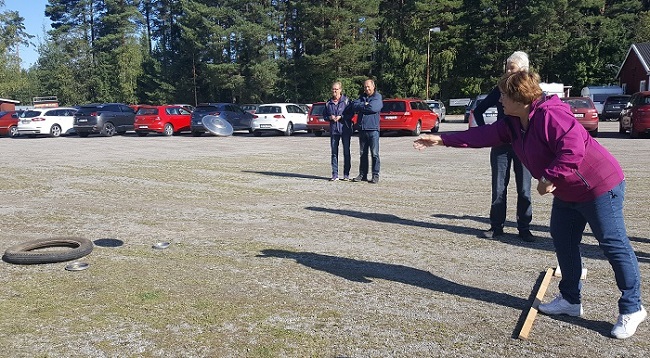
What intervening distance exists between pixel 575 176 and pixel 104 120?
92.5 feet

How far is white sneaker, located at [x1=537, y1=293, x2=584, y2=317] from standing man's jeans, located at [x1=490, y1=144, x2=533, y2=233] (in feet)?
7.41

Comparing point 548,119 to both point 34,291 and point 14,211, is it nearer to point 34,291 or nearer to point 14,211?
point 34,291

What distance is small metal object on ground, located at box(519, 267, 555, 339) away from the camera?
379cm

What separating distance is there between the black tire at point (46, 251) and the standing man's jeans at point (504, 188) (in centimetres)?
443

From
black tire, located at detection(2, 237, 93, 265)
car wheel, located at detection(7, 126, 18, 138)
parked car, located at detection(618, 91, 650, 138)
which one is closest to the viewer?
black tire, located at detection(2, 237, 93, 265)

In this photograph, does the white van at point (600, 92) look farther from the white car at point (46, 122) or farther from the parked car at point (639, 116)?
the white car at point (46, 122)

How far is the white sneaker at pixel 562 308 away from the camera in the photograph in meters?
4.16

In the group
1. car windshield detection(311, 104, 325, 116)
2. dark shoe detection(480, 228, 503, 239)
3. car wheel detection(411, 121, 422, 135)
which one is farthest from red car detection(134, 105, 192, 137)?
dark shoe detection(480, 228, 503, 239)

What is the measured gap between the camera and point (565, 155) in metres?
3.55

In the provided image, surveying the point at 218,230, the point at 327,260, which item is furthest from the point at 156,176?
the point at 327,260

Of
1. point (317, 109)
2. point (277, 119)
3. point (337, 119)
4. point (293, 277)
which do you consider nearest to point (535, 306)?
point (293, 277)

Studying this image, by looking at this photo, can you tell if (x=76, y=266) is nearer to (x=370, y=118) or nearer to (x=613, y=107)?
(x=370, y=118)

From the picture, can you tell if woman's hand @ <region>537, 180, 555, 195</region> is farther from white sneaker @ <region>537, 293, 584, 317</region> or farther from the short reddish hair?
white sneaker @ <region>537, 293, 584, 317</region>

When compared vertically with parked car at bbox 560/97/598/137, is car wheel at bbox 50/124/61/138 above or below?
below
